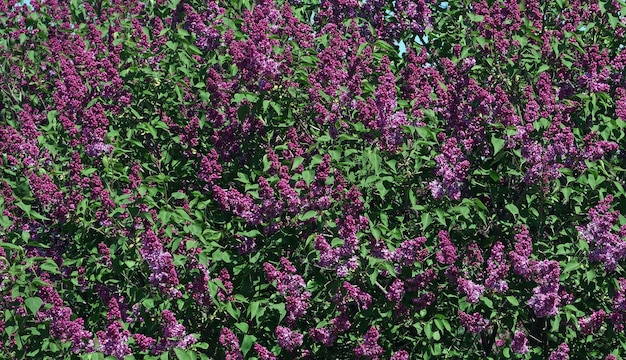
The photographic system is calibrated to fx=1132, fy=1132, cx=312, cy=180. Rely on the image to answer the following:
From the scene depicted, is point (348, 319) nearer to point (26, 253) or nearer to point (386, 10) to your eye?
point (26, 253)

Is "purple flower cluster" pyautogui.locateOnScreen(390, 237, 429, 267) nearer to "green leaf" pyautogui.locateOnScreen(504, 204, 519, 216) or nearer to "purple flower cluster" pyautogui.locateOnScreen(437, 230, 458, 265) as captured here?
"purple flower cluster" pyautogui.locateOnScreen(437, 230, 458, 265)

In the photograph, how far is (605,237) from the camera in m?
7.01

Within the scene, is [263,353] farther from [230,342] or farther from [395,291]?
[395,291]

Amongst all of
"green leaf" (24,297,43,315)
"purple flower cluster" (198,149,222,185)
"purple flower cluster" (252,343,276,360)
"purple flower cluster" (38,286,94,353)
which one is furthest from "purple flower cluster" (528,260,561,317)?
"green leaf" (24,297,43,315)

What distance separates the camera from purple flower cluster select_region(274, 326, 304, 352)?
7.16 meters

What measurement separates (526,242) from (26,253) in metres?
3.62

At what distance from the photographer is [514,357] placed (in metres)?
7.46

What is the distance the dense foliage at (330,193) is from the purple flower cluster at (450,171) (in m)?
0.02

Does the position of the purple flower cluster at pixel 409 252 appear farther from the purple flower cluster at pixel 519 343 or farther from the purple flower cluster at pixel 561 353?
the purple flower cluster at pixel 561 353

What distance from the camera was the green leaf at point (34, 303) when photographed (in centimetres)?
720

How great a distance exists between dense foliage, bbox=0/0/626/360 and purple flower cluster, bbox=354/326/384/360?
19 mm

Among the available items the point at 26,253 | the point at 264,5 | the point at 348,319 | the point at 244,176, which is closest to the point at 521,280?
the point at 348,319

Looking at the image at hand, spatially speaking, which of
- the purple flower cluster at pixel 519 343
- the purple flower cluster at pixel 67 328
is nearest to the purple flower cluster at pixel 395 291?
the purple flower cluster at pixel 519 343

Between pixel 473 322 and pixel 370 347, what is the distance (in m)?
0.66
